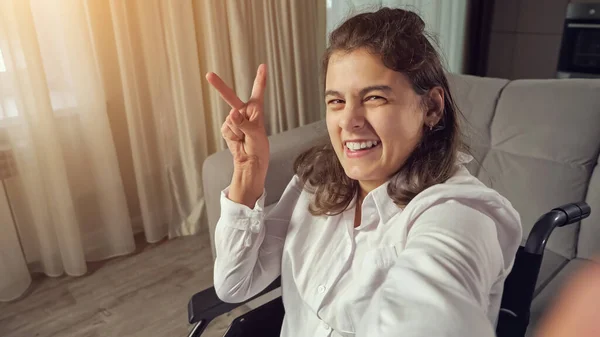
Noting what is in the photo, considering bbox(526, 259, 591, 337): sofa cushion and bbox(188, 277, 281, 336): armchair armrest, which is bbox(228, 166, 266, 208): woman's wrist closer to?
bbox(188, 277, 281, 336): armchair armrest

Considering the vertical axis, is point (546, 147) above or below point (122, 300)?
above

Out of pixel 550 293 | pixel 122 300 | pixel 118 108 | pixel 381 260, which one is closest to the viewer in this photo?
pixel 381 260

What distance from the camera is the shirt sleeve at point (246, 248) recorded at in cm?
102

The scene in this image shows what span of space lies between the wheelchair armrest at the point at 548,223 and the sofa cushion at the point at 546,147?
0.48m

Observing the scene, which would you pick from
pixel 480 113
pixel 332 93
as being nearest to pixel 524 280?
pixel 332 93

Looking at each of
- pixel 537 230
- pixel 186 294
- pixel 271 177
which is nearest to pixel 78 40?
pixel 271 177

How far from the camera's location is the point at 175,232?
7.74 ft

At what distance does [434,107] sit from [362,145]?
0.16 meters

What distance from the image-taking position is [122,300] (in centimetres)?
193

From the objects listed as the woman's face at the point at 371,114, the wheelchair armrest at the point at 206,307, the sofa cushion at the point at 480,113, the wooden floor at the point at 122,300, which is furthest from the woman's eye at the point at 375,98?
the wooden floor at the point at 122,300

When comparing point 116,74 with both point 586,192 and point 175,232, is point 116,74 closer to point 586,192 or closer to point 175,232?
point 175,232

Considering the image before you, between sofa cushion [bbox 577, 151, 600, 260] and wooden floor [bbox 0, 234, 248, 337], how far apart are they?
48.1 inches

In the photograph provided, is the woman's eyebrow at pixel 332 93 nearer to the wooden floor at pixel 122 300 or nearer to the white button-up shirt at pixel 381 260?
the white button-up shirt at pixel 381 260

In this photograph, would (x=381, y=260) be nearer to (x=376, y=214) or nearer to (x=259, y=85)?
(x=376, y=214)
